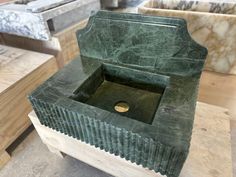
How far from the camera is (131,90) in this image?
2.50ft

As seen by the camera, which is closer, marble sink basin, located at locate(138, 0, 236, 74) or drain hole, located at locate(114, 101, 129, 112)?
drain hole, located at locate(114, 101, 129, 112)

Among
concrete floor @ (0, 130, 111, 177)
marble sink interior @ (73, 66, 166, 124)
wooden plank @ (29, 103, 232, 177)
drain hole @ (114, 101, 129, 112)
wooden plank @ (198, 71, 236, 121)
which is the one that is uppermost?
marble sink interior @ (73, 66, 166, 124)

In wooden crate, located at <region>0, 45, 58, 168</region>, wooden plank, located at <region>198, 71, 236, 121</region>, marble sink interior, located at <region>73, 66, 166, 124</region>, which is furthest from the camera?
wooden plank, located at <region>198, 71, 236, 121</region>

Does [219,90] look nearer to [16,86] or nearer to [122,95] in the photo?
[122,95]

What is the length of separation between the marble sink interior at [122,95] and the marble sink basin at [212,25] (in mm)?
533

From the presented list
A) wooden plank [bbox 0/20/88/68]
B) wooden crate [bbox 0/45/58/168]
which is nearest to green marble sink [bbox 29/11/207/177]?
wooden crate [bbox 0/45/58/168]

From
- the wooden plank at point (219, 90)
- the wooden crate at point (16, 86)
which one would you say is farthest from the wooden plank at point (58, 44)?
the wooden plank at point (219, 90)

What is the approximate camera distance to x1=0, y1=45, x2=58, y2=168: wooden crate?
894mm

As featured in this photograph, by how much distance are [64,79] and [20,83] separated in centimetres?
38

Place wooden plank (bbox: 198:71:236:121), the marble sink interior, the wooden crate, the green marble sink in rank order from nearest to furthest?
the green marble sink < the marble sink interior < the wooden crate < wooden plank (bbox: 198:71:236:121)

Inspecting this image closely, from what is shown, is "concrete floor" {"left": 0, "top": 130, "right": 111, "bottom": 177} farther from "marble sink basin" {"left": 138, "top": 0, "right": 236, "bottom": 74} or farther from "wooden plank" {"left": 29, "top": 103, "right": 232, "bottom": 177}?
"marble sink basin" {"left": 138, "top": 0, "right": 236, "bottom": 74}

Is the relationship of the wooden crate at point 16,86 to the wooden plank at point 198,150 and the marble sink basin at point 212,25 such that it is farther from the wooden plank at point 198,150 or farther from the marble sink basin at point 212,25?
the marble sink basin at point 212,25

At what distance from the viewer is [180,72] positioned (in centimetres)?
66

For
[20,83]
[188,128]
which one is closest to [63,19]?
[20,83]
